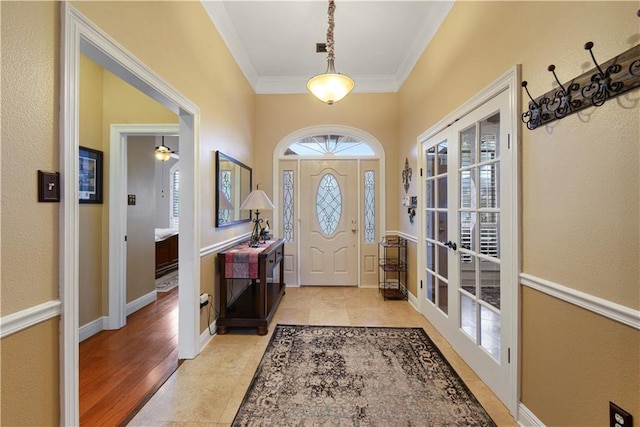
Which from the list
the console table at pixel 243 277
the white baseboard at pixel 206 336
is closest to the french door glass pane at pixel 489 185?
the console table at pixel 243 277

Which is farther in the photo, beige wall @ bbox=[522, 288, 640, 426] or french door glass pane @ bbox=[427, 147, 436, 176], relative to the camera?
french door glass pane @ bbox=[427, 147, 436, 176]

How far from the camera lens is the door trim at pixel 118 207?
2877 millimetres

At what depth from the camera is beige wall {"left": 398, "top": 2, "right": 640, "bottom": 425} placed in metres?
1.08

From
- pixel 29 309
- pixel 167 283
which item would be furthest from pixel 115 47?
pixel 167 283

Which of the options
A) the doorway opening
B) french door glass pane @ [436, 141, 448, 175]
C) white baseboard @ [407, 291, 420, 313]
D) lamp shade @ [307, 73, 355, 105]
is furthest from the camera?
the doorway opening

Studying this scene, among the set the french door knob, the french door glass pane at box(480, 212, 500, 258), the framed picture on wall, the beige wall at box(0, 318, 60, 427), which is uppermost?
the framed picture on wall

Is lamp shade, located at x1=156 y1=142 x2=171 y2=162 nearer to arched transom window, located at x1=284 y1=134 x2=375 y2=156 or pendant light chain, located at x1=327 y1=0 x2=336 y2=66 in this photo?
arched transom window, located at x1=284 y1=134 x2=375 y2=156

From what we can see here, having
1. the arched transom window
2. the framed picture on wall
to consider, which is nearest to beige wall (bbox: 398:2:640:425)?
the arched transom window

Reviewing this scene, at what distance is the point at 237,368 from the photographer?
2.19 meters

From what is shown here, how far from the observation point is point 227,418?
5.50 ft

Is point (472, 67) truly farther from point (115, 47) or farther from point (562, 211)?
point (115, 47)

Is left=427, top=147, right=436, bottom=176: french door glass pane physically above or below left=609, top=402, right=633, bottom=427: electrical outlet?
above

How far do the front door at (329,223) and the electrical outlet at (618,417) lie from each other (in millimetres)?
3420

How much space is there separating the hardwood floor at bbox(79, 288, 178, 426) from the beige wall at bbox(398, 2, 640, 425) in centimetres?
243
